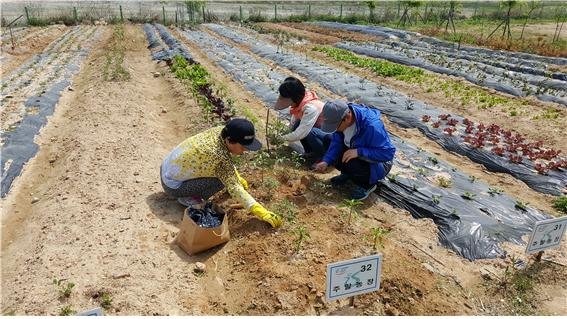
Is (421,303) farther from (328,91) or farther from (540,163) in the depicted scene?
(328,91)

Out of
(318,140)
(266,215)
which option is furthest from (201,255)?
(318,140)

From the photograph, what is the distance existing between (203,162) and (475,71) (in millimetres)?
10258

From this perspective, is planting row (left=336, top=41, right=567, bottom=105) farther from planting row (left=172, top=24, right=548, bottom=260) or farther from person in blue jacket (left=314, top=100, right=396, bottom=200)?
person in blue jacket (left=314, top=100, right=396, bottom=200)

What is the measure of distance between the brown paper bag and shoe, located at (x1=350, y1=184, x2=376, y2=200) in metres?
1.59

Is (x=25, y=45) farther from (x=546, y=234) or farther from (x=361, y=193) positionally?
(x=546, y=234)

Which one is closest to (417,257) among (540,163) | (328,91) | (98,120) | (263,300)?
(263,300)

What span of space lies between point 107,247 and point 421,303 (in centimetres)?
269

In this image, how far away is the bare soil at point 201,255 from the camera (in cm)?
325

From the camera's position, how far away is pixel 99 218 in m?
Result: 4.23

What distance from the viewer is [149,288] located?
3346mm

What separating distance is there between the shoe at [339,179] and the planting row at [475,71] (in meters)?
6.70

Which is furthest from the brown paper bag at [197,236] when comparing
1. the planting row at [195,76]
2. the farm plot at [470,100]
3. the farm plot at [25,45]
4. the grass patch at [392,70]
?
the farm plot at [25,45]

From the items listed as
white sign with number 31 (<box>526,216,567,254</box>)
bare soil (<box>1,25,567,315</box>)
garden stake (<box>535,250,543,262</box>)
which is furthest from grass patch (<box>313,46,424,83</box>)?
white sign with number 31 (<box>526,216,567,254</box>)

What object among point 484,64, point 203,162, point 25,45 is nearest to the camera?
point 203,162
